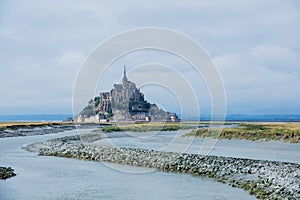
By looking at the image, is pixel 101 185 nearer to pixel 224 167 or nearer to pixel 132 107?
pixel 224 167

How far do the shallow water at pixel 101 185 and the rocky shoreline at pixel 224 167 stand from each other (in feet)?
2.74

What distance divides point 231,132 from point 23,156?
26479mm

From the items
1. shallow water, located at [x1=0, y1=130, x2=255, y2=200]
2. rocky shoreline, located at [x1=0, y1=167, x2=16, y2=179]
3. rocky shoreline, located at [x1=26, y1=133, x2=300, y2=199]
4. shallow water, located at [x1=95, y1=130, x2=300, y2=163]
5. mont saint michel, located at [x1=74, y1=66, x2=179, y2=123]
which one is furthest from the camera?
mont saint michel, located at [x1=74, y1=66, x2=179, y2=123]

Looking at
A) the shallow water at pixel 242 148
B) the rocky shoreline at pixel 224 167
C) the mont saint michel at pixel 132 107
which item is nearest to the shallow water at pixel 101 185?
the rocky shoreline at pixel 224 167

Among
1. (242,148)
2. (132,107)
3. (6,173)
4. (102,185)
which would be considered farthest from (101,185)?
(132,107)

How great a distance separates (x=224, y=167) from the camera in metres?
18.5

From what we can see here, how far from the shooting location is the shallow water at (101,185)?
13.8m

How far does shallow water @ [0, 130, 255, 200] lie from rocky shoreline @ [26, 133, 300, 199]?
32.9 inches

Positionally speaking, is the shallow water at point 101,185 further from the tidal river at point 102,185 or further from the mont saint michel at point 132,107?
the mont saint michel at point 132,107

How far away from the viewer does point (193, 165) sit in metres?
19.6

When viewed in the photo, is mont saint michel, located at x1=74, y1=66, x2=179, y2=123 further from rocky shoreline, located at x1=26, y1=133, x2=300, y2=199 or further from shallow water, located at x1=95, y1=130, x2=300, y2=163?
rocky shoreline, located at x1=26, y1=133, x2=300, y2=199

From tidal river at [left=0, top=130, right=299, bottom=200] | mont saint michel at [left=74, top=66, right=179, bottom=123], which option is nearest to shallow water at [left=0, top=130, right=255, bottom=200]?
tidal river at [left=0, top=130, right=299, bottom=200]

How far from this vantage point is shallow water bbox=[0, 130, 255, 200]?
1377cm

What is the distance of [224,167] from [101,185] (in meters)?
6.22
